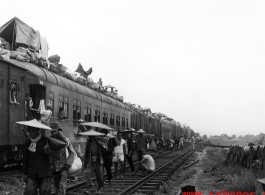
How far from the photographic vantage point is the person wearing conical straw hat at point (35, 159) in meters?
5.90

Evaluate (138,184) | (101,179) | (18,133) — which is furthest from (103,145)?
(18,133)

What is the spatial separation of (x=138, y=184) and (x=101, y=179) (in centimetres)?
159

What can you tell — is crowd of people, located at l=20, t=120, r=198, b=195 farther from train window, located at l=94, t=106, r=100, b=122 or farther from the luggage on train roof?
the luggage on train roof

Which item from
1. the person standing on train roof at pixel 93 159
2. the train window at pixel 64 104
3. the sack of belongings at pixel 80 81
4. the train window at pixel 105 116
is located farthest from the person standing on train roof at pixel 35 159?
the train window at pixel 105 116

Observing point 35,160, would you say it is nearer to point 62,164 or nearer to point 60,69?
point 62,164

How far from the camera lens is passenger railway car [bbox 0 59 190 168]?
35.7 feet

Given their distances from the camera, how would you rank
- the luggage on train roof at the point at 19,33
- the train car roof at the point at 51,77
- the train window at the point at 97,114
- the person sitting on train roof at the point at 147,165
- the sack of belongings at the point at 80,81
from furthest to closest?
the train window at the point at 97,114
the sack of belongings at the point at 80,81
the luggage on train roof at the point at 19,33
the person sitting on train roof at the point at 147,165
the train car roof at the point at 51,77

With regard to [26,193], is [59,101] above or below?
above

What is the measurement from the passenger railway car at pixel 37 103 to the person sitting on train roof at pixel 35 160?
98.7 inches

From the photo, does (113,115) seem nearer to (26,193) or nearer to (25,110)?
(25,110)

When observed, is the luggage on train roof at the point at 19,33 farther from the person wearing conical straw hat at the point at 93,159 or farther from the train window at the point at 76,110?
the person wearing conical straw hat at the point at 93,159

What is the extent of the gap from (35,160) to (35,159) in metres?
0.02

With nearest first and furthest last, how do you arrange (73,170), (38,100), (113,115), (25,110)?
(73,170), (25,110), (38,100), (113,115)

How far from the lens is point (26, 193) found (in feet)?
19.6
